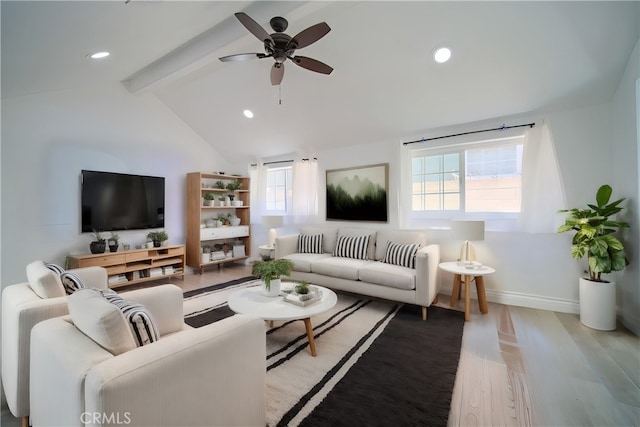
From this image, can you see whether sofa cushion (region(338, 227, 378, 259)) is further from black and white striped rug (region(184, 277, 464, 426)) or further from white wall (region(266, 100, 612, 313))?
white wall (region(266, 100, 612, 313))

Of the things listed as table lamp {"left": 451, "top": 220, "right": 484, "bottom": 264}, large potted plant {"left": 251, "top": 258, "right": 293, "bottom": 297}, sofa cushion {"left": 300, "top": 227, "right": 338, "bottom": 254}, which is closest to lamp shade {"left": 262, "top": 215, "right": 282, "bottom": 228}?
sofa cushion {"left": 300, "top": 227, "right": 338, "bottom": 254}

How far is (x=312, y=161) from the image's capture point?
15.7ft

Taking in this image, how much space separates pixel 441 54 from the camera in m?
2.67

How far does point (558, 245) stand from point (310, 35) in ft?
11.1

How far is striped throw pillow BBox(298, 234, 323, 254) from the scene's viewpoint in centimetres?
423

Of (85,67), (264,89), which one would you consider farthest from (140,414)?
(264,89)

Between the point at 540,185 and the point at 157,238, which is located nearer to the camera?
the point at 540,185

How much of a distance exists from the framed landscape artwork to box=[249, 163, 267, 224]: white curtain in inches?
60.6

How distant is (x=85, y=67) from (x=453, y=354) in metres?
4.39

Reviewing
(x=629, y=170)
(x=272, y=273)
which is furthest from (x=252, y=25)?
(x=629, y=170)

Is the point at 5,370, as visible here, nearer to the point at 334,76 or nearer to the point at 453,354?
the point at 453,354

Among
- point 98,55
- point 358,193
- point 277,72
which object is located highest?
point 98,55

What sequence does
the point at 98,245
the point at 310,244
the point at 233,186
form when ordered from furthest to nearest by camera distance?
the point at 233,186
the point at 310,244
the point at 98,245

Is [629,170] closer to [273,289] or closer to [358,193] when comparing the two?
[358,193]
